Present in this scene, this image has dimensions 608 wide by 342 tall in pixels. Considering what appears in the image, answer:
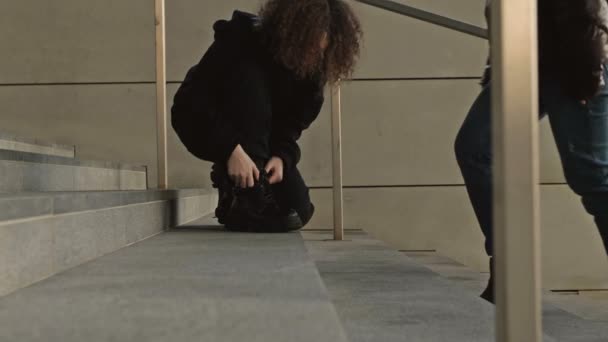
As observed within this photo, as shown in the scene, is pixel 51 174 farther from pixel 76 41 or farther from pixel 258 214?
pixel 76 41

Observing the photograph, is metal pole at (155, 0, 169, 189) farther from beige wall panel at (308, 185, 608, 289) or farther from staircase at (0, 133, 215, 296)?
beige wall panel at (308, 185, 608, 289)

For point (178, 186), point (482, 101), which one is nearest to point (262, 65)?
point (482, 101)

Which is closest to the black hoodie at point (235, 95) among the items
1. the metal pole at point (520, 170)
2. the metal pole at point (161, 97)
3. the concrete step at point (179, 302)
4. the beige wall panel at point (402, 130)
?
the metal pole at point (161, 97)

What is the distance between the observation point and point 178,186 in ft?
8.79

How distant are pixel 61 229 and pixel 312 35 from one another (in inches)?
30.6

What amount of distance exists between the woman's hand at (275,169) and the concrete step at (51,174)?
1.35 feet

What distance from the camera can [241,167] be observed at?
1514mm

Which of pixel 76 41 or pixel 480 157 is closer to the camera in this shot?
pixel 480 157

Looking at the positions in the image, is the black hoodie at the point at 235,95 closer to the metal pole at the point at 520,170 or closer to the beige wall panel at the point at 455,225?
the beige wall panel at the point at 455,225

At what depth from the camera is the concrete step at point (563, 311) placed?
36.9 inches

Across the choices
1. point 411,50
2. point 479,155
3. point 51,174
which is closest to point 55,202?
point 51,174

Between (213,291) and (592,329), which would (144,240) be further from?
(592,329)

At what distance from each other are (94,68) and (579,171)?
206 cm

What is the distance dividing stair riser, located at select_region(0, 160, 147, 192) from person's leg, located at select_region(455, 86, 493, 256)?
705 millimetres
